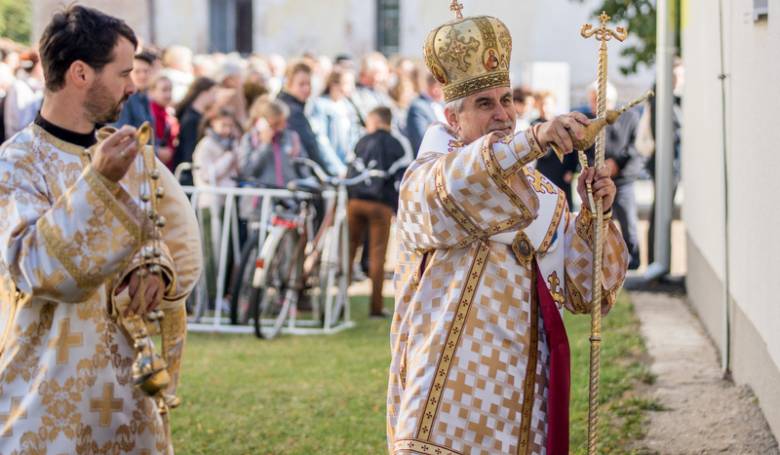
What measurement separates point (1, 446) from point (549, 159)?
9.89 meters

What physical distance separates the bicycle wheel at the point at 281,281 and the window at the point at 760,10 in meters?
4.87

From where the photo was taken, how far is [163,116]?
43.1 feet

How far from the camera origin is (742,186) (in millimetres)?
7809

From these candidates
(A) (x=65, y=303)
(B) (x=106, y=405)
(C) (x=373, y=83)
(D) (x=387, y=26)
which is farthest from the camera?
(D) (x=387, y=26)

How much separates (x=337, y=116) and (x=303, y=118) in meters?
1.21

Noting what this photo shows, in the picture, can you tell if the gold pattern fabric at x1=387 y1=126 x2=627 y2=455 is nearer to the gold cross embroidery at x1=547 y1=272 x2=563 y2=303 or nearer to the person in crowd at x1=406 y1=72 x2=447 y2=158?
the gold cross embroidery at x1=547 y1=272 x2=563 y2=303

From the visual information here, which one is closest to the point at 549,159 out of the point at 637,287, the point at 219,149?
the point at 637,287

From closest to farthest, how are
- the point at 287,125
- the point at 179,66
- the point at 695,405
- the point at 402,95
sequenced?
the point at 695,405, the point at 287,125, the point at 402,95, the point at 179,66

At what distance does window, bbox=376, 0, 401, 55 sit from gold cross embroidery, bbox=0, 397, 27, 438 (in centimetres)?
3297

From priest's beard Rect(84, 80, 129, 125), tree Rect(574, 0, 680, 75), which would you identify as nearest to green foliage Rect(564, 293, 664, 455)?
priest's beard Rect(84, 80, 129, 125)

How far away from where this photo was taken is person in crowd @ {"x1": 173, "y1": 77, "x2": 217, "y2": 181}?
516 inches

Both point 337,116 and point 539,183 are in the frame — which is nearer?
point 539,183

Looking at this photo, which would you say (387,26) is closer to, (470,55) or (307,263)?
(307,263)

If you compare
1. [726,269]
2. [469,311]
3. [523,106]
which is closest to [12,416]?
[469,311]
